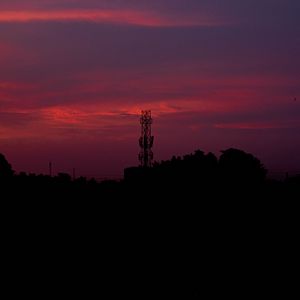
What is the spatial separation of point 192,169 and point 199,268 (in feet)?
60.6

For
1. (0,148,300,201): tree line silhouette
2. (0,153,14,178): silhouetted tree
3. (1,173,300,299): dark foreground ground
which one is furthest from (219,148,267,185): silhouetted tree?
(0,153,14,178): silhouetted tree

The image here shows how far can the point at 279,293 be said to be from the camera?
19.0 meters

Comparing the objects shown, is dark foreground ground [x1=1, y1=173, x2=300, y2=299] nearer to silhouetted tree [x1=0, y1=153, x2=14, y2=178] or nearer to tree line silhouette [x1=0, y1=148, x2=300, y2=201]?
tree line silhouette [x1=0, y1=148, x2=300, y2=201]

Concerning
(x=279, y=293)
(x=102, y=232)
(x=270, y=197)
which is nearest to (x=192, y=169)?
(x=270, y=197)

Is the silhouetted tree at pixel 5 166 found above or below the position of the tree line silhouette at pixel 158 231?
above

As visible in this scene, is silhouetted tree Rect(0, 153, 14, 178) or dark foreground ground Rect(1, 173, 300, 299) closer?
dark foreground ground Rect(1, 173, 300, 299)

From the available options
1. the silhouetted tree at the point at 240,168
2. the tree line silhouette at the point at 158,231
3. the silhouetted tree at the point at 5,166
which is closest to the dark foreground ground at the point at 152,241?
the tree line silhouette at the point at 158,231

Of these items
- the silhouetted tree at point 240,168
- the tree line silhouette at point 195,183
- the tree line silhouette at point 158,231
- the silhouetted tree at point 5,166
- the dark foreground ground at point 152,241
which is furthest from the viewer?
the silhouetted tree at point 5,166

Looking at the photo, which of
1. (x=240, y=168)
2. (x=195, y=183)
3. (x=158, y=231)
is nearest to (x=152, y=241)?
(x=158, y=231)

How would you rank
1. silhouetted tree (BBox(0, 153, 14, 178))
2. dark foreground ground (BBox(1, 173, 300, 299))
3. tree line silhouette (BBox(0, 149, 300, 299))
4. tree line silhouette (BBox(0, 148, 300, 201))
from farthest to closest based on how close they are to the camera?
1. silhouetted tree (BBox(0, 153, 14, 178))
2. tree line silhouette (BBox(0, 148, 300, 201))
3. tree line silhouette (BBox(0, 149, 300, 299))
4. dark foreground ground (BBox(1, 173, 300, 299))

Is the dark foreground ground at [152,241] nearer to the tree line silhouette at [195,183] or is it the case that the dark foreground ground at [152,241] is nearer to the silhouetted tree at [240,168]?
the tree line silhouette at [195,183]

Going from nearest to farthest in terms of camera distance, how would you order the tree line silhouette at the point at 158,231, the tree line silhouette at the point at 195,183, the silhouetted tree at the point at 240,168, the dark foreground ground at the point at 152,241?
the dark foreground ground at the point at 152,241 < the tree line silhouette at the point at 158,231 < the tree line silhouette at the point at 195,183 < the silhouetted tree at the point at 240,168

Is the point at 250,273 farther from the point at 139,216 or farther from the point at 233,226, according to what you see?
the point at 139,216

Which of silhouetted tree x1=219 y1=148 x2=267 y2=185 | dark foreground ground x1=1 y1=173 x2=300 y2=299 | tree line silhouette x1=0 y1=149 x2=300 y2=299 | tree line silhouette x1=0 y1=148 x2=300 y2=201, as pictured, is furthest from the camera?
silhouetted tree x1=219 y1=148 x2=267 y2=185
